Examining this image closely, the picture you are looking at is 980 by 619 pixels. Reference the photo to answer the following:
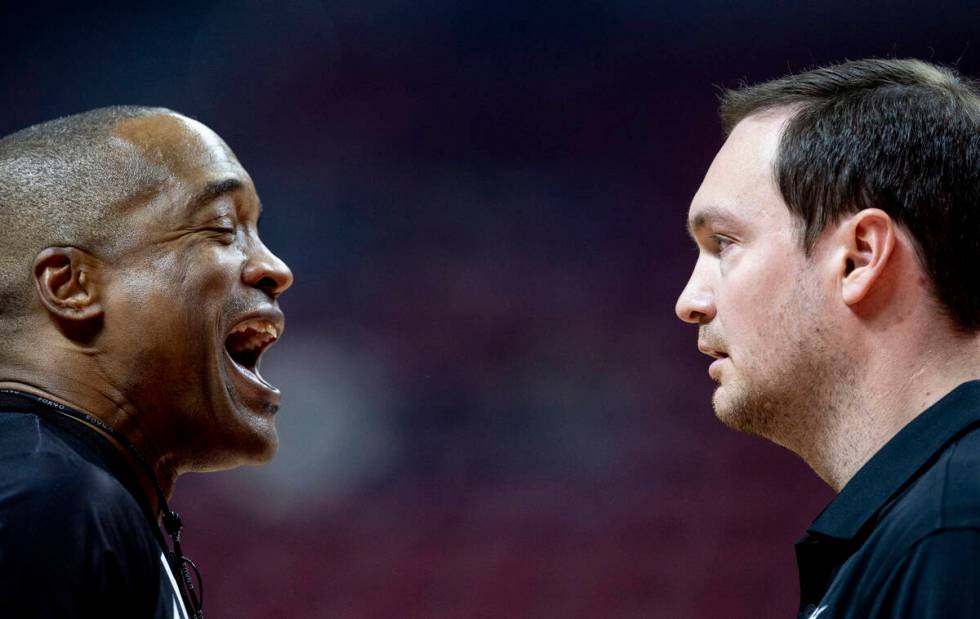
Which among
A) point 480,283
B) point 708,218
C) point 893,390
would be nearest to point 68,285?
point 708,218

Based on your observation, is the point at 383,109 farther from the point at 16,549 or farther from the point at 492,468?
the point at 16,549

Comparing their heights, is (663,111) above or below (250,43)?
below

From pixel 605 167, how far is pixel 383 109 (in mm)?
825

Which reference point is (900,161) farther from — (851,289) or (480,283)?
(480,283)

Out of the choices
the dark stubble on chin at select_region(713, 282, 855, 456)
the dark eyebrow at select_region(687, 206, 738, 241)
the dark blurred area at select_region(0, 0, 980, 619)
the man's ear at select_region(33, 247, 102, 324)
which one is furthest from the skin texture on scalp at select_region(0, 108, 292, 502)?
the dark blurred area at select_region(0, 0, 980, 619)

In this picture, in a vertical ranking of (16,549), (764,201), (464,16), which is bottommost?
(16,549)

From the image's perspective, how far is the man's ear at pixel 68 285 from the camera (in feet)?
5.51

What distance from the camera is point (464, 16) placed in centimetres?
402

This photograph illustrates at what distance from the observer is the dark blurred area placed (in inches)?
148

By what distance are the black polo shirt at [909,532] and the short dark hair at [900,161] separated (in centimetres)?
19

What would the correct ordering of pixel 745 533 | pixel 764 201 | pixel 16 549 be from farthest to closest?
pixel 745 533 → pixel 764 201 → pixel 16 549

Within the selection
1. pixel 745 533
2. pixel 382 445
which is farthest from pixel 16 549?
pixel 745 533

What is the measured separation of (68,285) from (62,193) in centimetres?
15

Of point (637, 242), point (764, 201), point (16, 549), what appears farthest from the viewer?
point (637, 242)
